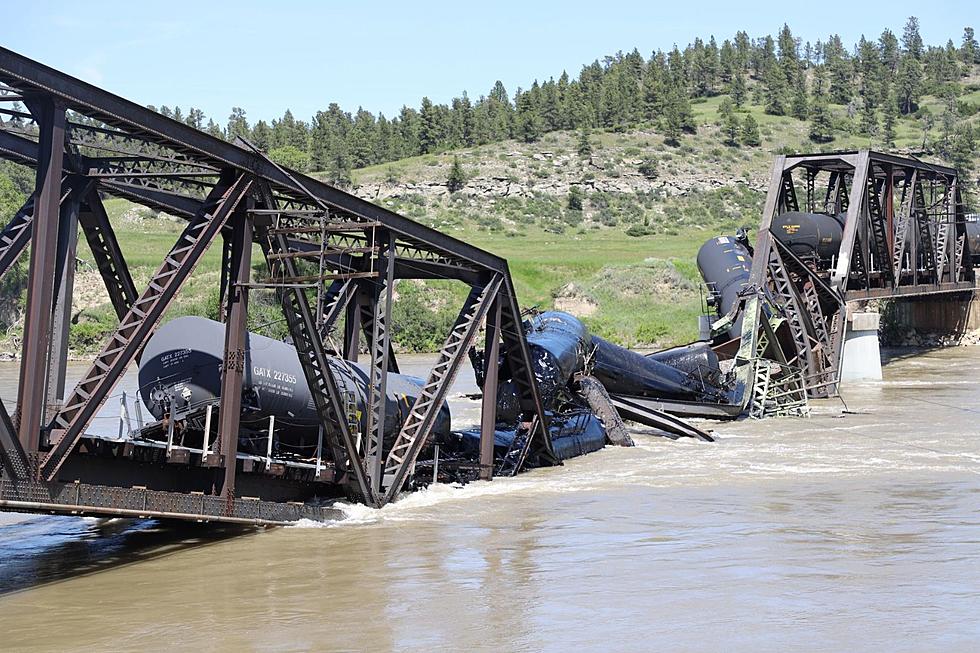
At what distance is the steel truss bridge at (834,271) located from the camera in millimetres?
38062

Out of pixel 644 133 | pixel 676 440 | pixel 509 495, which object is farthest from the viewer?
pixel 644 133

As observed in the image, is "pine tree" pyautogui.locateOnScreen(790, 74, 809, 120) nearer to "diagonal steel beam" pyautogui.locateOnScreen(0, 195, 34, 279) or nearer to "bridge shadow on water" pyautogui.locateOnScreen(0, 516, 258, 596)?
"bridge shadow on water" pyautogui.locateOnScreen(0, 516, 258, 596)

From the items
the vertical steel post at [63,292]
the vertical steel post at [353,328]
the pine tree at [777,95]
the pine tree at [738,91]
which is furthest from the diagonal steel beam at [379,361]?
the pine tree at [738,91]

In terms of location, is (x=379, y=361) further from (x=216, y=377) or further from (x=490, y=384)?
(x=490, y=384)

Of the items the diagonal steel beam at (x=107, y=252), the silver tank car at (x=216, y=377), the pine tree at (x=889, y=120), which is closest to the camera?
the diagonal steel beam at (x=107, y=252)

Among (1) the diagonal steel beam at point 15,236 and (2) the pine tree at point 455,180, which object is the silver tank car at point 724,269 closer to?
(1) the diagonal steel beam at point 15,236

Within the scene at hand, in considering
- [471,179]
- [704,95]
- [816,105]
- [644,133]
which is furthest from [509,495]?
[704,95]

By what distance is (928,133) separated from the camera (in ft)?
514

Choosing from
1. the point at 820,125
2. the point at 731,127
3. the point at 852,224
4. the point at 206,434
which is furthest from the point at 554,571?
the point at 820,125

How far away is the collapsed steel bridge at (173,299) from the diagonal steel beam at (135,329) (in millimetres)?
24

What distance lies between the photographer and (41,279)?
13633mm

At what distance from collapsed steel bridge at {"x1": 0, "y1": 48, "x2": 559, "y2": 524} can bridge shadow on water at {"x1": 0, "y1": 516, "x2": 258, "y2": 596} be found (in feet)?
3.66

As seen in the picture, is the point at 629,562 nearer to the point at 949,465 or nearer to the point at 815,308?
the point at 949,465

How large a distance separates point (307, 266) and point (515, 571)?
27.5 metres
